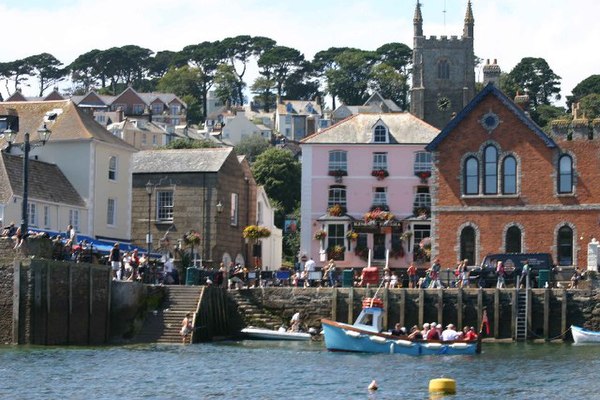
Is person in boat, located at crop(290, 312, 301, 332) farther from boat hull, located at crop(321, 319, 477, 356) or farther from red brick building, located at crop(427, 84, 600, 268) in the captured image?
red brick building, located at crop(427, 84, 600, 268)

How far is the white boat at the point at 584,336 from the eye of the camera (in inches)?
2502

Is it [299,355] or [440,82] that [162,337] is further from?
[440,82]

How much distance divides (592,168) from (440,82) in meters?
80.6

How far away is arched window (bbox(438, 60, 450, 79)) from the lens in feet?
502

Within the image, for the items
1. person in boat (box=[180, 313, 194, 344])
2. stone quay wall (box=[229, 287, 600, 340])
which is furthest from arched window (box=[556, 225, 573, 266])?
person in boat (box=[180, 313, 194, 344])

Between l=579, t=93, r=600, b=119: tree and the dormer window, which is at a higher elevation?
l=579, t=93, r=600, b=119: tree

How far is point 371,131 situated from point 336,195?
13.6 ft

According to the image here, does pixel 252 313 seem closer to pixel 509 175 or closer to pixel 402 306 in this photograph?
pixel 402 306

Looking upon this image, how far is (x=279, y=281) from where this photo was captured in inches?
2785

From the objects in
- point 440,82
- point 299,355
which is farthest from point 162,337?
point 440,82

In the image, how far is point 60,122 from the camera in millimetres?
74438

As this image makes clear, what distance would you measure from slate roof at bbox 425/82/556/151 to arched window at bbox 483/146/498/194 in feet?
6.49

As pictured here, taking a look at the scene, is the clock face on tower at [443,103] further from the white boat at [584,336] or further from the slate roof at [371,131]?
the white boat at [584,336]

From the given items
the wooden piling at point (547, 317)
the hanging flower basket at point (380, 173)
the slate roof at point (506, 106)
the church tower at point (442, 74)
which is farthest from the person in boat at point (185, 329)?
the church tower at point (442, 74)
